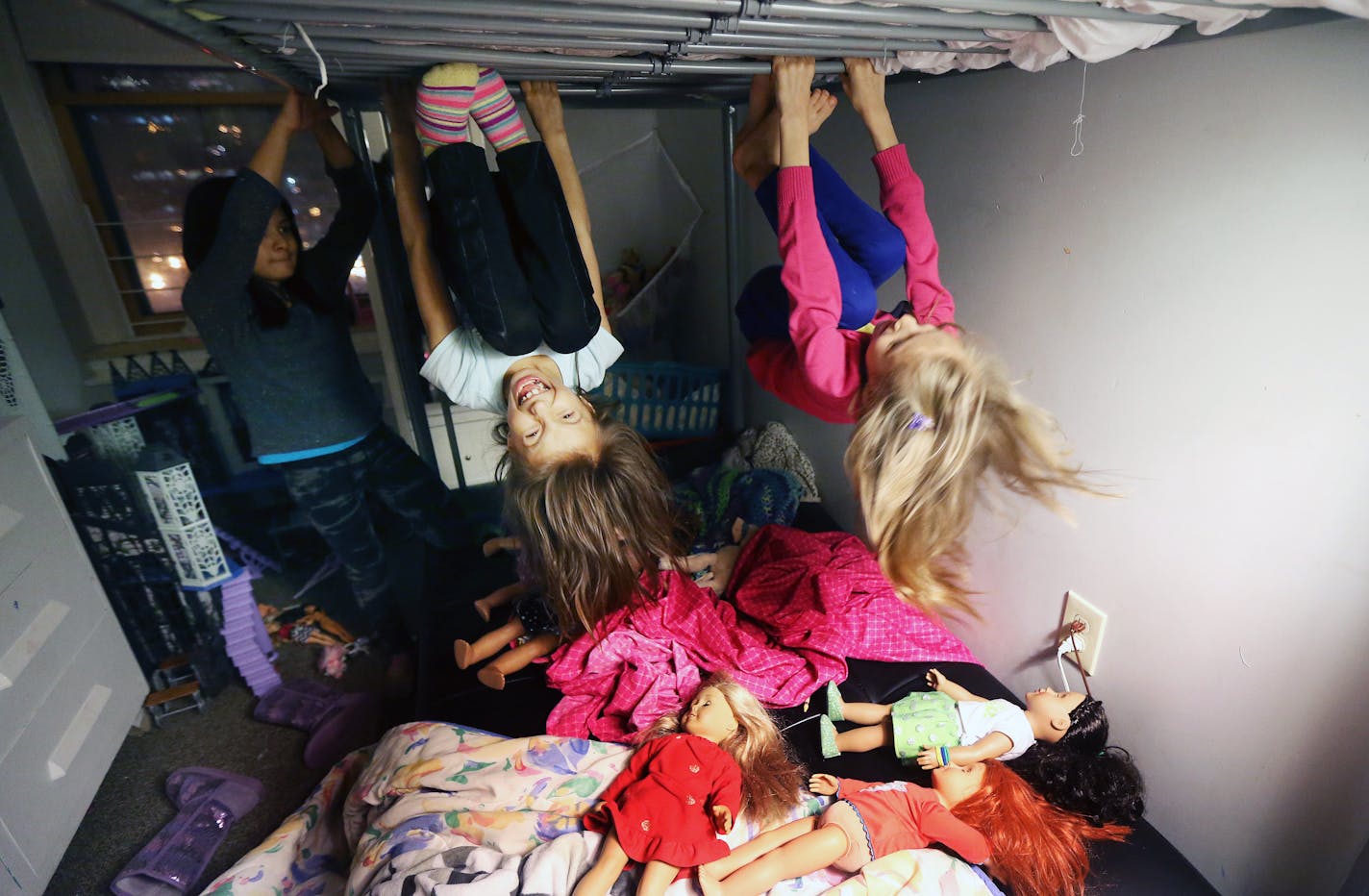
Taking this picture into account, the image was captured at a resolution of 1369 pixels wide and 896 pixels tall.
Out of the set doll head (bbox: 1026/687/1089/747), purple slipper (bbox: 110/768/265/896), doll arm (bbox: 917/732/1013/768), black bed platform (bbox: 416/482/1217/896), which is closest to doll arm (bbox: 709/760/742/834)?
black bed platform (bbox: 416/482/1217/896)

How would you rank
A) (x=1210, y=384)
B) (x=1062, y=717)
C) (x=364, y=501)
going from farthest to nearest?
(x=364, y=501), (x=1062, y=717), (x=1210, y=384)

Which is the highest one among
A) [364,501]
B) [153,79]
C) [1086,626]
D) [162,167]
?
[153,79]

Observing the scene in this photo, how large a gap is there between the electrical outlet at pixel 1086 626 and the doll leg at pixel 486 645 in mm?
1171

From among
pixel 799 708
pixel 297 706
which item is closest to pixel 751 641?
pixel 799 708

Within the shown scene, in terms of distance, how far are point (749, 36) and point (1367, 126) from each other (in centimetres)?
73

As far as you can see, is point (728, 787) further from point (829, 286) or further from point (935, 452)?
point (829, 286)

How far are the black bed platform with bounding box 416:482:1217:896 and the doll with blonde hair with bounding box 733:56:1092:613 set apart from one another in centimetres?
44

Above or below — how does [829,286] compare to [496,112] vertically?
below

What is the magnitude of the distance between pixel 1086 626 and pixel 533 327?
118 centimetres

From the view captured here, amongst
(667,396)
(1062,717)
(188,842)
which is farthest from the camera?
(667,396)

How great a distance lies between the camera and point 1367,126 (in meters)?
0.77

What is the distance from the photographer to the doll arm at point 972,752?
46.5 inches

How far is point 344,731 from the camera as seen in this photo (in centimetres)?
172

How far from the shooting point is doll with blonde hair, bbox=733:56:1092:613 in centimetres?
89
